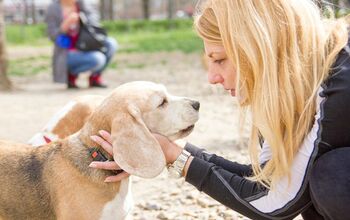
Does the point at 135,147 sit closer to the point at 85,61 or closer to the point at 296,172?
the point at 296,172

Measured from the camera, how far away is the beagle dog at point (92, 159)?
3297 mm

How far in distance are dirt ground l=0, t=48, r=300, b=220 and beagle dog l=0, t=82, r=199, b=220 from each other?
2.92 ft

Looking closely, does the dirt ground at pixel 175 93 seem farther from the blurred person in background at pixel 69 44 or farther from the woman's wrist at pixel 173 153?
the woman's wrist at pixel 173 153

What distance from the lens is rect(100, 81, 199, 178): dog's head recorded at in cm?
327

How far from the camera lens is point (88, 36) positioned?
1059 centimetres

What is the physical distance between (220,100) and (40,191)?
5845 millimetres

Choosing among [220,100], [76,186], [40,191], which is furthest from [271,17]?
[220,100]

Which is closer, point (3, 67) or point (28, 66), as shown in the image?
point (3, 67)

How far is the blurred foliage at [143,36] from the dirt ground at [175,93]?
303 cm

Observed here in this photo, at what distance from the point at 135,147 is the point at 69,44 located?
7.78 meters

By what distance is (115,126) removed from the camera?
3.32 m

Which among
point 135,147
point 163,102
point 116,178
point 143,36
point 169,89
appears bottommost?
point 143,36

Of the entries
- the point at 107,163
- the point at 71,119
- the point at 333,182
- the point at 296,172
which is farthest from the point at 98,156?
the point at 333,182

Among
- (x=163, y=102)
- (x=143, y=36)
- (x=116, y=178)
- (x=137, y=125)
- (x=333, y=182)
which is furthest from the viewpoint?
(x=143, y=36)
